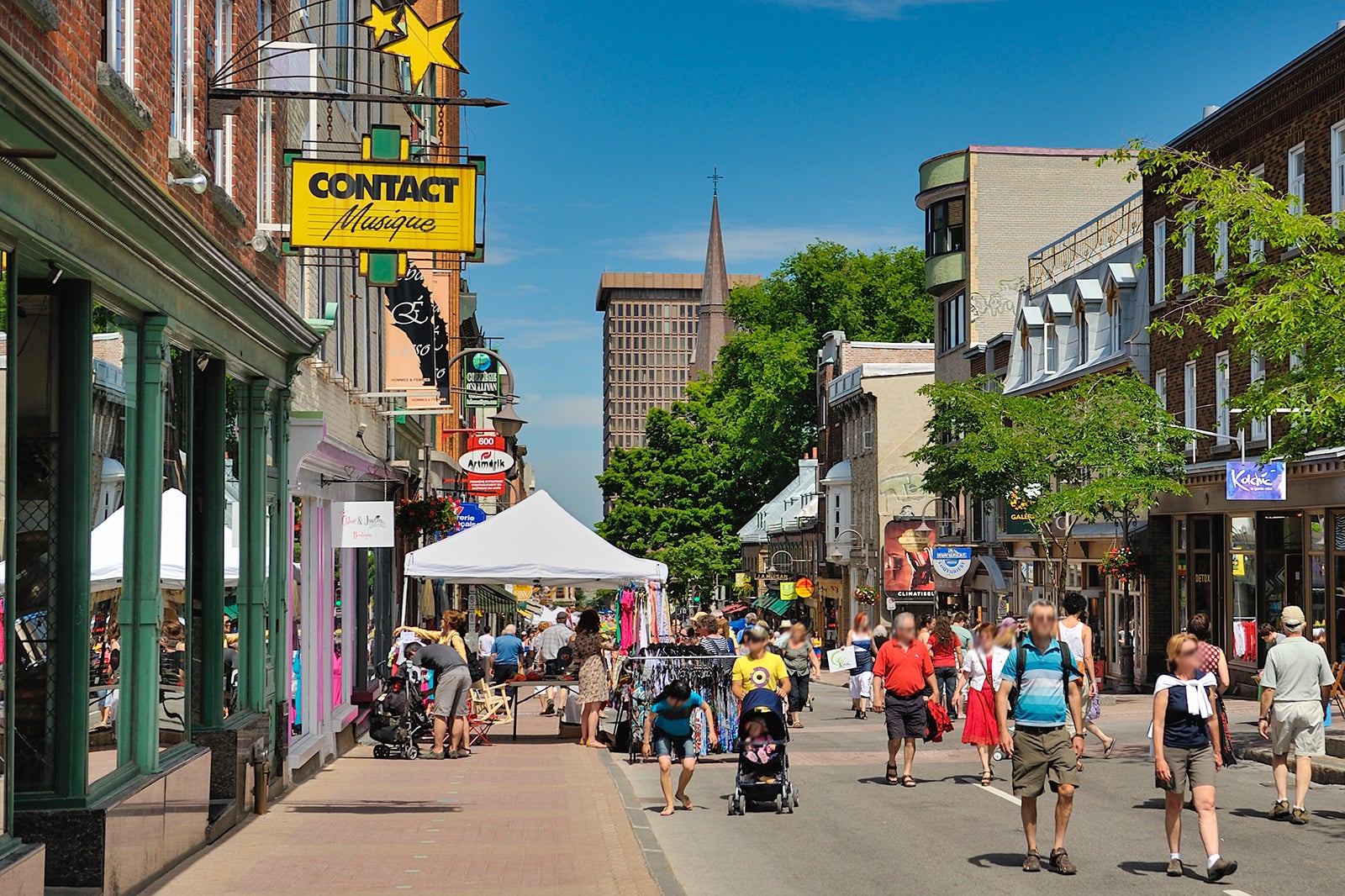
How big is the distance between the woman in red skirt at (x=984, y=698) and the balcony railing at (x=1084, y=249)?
2559 cm

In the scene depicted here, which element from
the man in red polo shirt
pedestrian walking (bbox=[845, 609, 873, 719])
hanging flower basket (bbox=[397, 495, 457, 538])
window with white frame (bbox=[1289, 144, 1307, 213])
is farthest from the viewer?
window with white frame (bbox=[1289, 144, 1307, 213])

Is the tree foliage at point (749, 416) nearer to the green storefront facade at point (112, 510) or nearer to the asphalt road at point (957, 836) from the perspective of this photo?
the asphalt road at point (957, 836)

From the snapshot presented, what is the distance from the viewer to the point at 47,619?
8.69m

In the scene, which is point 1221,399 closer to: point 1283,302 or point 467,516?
point 1283,302

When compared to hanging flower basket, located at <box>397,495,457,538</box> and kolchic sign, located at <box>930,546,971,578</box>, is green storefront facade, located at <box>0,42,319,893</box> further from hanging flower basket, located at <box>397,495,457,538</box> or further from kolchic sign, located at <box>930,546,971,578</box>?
kolchic sign, located at <box>930,546,971,578</box>

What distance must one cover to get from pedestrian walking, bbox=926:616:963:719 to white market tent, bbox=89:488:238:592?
37.1ft

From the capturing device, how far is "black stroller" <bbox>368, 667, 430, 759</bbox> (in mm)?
19625

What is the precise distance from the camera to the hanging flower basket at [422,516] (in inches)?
1015

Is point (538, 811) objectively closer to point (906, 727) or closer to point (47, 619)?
point (906, 727)

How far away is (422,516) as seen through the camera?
2581cm

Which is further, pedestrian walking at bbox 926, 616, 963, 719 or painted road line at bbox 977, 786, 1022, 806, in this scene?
pedestrian walking at bbox 926, 616, 963, 719

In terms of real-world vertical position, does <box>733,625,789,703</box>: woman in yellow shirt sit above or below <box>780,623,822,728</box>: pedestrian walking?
above

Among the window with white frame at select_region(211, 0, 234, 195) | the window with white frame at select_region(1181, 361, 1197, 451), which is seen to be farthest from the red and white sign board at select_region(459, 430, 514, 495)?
the window with white frame at select_region(211, 0, 234, 195)

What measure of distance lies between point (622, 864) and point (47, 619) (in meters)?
4.29
